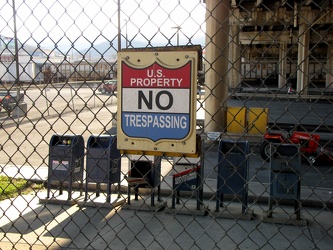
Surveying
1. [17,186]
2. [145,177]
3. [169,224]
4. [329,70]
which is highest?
[329,70]

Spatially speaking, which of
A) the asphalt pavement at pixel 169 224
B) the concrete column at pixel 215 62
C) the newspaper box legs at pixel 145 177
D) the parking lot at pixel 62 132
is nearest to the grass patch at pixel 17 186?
the asphalt pavement at pixel 169 224

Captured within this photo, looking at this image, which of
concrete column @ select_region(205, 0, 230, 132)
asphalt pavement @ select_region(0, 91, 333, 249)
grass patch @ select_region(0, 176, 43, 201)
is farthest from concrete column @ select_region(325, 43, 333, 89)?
grass patch @ select_region(0, 176, 43, 201)

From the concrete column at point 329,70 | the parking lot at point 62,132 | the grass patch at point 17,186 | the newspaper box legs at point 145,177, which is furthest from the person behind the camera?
the grass patch at point 17,186

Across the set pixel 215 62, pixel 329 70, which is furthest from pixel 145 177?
pixel 215 62

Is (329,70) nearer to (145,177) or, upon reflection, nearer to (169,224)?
(145,177)

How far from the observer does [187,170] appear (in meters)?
7.14

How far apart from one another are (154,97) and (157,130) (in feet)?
0.65

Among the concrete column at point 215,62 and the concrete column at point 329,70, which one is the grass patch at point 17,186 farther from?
the concrete column at point 215,62

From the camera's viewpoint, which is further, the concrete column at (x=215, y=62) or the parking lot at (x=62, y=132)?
the concrete column at (x=215, y=62)

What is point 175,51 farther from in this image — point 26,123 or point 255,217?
point 26,123

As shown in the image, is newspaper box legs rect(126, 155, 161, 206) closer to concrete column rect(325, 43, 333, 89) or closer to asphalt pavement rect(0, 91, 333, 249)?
asphalt pavement rect(0, 91, 333, 249)

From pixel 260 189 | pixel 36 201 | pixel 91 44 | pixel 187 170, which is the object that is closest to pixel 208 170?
pixel 260 189

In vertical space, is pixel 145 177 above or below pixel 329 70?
below

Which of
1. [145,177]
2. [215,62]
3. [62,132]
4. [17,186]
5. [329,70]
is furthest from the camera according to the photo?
[62,132]
